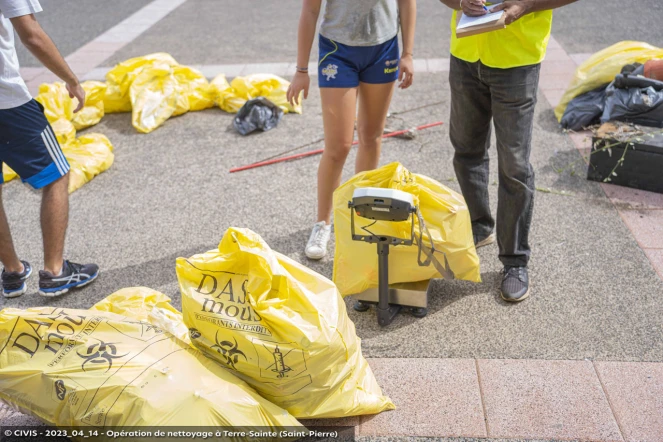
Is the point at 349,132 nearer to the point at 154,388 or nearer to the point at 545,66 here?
the point at 154,388

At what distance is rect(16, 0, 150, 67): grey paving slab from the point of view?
8656 millimetres

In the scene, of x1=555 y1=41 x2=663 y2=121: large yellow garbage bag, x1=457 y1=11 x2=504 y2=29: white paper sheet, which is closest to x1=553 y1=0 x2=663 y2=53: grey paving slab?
x1=555 y1=41 x2=663 y2=121: large yellow garbage bag

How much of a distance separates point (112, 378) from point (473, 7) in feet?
6.94

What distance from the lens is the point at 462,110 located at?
3.33 m

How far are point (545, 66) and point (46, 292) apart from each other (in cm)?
541

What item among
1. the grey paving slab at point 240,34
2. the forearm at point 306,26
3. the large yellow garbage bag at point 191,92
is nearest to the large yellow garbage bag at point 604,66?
the grey paving slab at point 240,34

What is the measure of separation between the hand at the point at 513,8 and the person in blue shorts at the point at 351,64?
0.73 meters

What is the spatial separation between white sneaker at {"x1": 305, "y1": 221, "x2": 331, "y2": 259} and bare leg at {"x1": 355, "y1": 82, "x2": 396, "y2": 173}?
0.40 meters

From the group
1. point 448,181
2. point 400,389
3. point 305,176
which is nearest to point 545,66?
point 448,181

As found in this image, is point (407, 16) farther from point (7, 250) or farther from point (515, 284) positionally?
point (7, 250)

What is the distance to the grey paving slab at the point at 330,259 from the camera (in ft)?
10.1

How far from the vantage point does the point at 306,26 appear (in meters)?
3.32

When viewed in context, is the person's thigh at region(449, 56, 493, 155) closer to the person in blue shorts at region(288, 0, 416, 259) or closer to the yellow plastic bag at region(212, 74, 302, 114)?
the person in blue shorts at region(288, 0, 416, 259)

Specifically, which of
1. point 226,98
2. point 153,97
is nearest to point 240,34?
point 226,98
